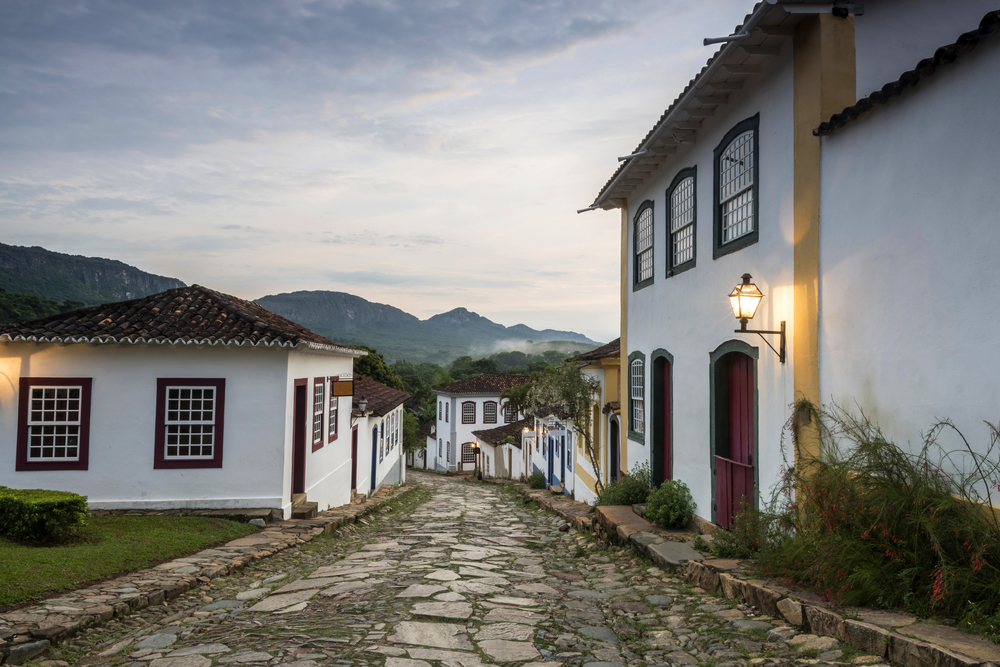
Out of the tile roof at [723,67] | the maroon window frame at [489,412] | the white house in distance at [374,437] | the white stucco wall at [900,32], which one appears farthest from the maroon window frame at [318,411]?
the maroon window frame at [489,412]

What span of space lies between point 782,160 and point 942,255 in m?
2.52

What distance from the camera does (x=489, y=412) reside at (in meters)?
51.8

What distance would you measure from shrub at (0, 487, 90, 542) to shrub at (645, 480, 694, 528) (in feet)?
26.1

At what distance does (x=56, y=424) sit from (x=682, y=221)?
37.0 feet

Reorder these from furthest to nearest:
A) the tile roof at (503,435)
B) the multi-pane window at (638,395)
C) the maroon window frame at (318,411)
Answer: 1. the tile roof at (503,435)
2. the maroon window frame at (318,411)
3. the multi-pane window at (638,395)

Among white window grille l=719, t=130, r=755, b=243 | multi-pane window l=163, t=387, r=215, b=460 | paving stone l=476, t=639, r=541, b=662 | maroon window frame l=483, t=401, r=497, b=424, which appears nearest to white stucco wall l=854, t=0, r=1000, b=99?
white window grille l=719, t=130, r=755, b=243

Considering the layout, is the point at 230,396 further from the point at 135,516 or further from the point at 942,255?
the point at 942,255

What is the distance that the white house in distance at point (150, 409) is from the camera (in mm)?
10953

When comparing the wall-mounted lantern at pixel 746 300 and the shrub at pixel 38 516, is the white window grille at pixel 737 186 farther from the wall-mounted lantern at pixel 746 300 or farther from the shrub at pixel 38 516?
the shrub at pixel 38 516

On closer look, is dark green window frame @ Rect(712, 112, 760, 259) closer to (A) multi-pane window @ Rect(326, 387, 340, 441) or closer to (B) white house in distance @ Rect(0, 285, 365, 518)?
(B) white house in distance @ Rect(0, 285, 365, 518)

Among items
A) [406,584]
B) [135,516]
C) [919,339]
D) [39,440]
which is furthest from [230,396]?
[919,339]

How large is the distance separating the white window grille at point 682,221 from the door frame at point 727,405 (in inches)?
70.8

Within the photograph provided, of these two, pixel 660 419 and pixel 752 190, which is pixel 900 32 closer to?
pixel 752 190

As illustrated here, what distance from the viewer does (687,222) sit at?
9.76 m
